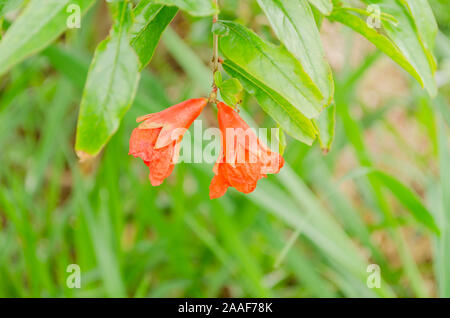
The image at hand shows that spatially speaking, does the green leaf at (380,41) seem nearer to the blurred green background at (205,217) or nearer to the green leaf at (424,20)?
the green leaf at (424,20)

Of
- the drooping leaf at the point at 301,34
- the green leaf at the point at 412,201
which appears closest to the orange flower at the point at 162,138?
the drooping leaf at the point at 301,34

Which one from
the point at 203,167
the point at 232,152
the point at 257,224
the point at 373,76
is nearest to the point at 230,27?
the point at 232,152

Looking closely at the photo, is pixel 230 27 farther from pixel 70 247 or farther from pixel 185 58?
pixel 70 247

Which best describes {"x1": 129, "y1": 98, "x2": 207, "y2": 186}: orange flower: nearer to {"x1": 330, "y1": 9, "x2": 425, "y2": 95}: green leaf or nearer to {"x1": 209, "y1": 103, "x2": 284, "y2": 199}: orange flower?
{"x1": 209, "y1": 103, "x2": 284, "y2": 199}: orange flower

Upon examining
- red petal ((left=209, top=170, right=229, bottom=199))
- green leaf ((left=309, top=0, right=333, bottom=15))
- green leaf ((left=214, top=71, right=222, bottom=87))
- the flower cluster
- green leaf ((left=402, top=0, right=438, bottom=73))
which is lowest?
red petal ((left=209, top=170, right=229, bottom=199))

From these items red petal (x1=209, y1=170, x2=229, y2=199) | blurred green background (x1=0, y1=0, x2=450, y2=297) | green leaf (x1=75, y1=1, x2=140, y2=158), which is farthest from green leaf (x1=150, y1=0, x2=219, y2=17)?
blurred green background (x1=0, y1=0, x2=450, y2=297)

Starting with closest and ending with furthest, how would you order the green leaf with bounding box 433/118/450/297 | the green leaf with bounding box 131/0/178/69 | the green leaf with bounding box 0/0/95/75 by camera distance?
the green leaf with bounding box 0/0/95/75 → the green leaf with bounding box 131/0/178/69 → the green leaf with bounding box 433/118/450/297
